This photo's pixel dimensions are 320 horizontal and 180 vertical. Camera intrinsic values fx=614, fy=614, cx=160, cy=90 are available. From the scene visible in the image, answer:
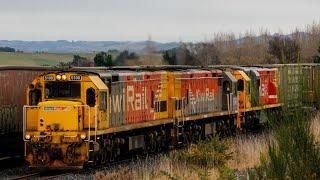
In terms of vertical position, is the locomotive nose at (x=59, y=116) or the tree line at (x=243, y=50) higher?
the tree line at (x=243, y=50)

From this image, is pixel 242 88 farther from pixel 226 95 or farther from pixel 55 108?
pixel 55 108

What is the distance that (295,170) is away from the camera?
7859 millimetres

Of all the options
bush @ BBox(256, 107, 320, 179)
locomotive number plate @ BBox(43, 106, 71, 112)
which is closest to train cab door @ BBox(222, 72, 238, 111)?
locomotive number plate @ BBox(43, 106, 71, 112)

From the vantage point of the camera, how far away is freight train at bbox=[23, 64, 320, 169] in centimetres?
1753

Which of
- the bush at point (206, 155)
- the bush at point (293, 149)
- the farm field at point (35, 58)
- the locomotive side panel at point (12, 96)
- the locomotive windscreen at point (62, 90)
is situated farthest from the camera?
the farm field at point (35, 58)

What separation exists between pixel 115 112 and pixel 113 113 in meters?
0.20

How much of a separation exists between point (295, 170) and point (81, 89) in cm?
1106

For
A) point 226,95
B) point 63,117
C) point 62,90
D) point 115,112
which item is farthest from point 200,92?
point 63,117

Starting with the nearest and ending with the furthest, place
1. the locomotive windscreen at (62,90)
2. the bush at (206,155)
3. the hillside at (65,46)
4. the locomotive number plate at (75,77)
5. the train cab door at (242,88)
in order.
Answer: the bush at (206,155) → the locomotive number plate at (75,77) → the locomotive windscreen at (62,90) → the train cab door at (242,88) → the hillside at (65,46)

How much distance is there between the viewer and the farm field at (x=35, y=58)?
175ft

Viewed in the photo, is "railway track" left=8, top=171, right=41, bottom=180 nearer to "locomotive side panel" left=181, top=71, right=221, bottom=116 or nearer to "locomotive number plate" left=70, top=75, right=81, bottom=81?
"locomotive number plate" left=70, top=75, right=81, bottom=81

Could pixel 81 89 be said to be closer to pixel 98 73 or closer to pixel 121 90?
pixel 98 73

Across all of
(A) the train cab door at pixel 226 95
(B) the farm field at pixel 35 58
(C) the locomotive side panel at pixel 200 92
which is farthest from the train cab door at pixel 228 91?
(B) the farm field at pixel 35 58

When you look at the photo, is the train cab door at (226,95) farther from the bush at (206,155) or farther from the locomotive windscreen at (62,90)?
the locomotive windscreen at (62,90)
